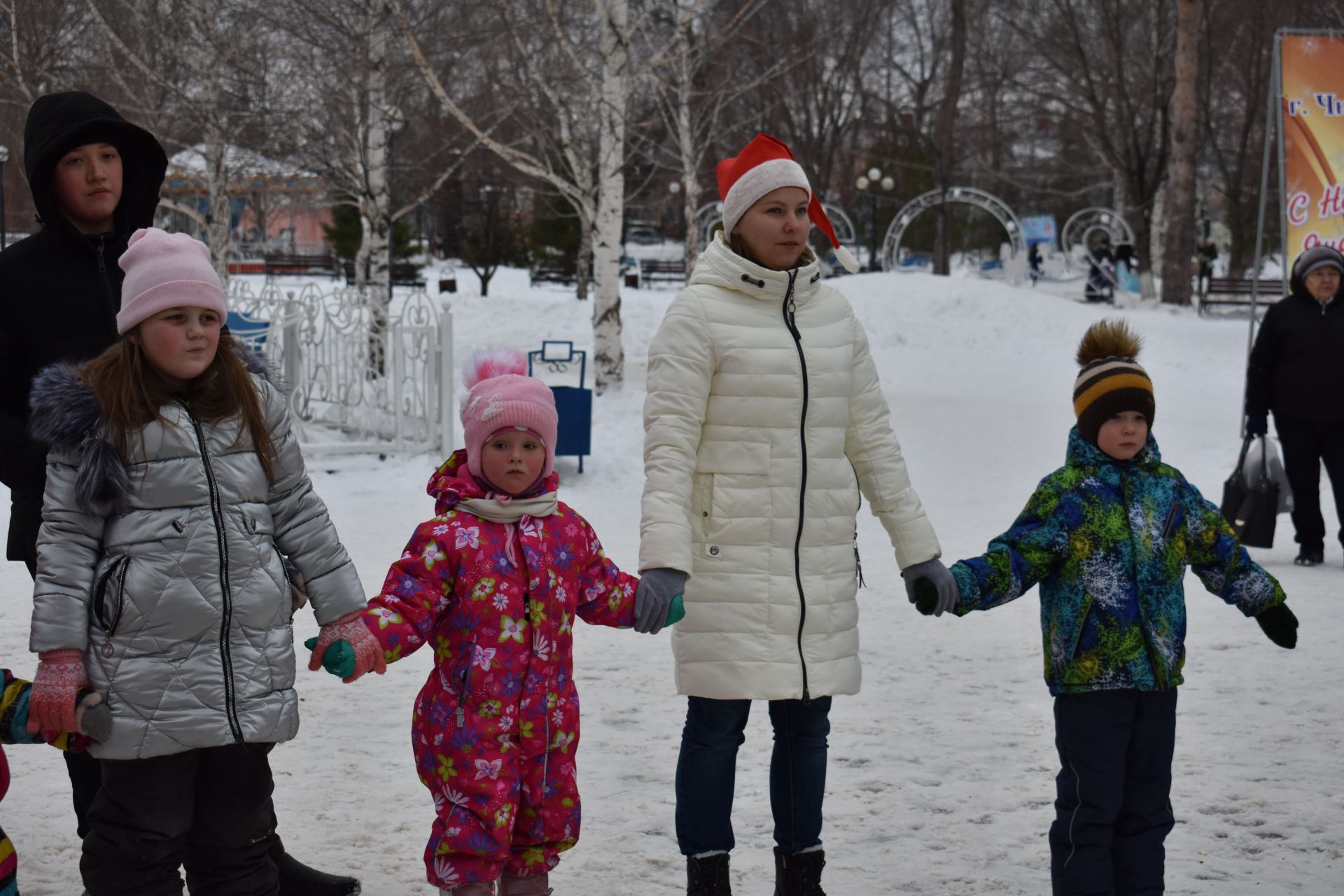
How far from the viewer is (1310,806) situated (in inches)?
152

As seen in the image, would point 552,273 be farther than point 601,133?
Yes

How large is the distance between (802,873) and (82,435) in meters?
1.78

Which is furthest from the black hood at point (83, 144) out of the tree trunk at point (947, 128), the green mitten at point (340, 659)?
the tree trunk at point (947, 128)

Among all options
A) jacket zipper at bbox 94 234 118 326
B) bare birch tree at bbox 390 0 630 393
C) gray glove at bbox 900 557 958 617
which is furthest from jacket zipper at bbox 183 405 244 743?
bare birch tree at bbox 390 0 630 393

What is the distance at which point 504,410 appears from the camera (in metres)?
2.89

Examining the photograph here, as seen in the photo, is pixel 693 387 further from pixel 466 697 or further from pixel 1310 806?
pixel 1310 806

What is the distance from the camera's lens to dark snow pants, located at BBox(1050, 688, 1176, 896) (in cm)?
293

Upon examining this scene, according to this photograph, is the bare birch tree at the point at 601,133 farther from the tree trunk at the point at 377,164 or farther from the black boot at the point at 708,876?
the black boot at the point at 708,876

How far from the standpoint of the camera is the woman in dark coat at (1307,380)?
22.6ft

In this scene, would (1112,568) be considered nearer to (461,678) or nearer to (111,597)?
(461,678)

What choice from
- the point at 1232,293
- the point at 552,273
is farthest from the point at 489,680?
the point at 552,273

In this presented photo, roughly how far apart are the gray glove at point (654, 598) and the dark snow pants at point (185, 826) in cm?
78

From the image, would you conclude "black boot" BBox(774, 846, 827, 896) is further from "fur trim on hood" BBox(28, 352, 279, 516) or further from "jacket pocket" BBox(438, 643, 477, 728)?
"fur trim on hood" BBox(28, 352, 279, 516)

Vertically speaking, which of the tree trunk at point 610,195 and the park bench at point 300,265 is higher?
the park bench at point 300,265
